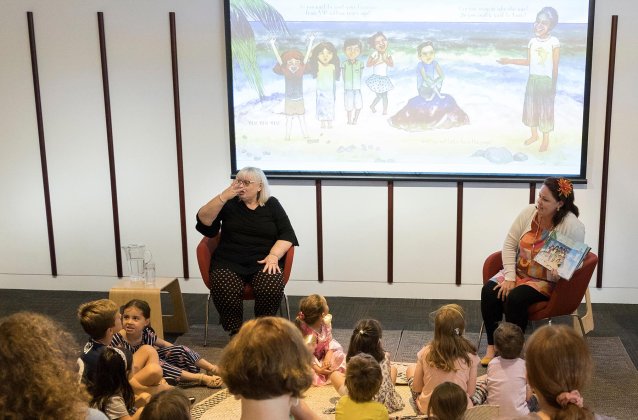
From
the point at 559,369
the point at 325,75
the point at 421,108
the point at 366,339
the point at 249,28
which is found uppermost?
the point at 249,28

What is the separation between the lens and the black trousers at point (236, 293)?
4707mm

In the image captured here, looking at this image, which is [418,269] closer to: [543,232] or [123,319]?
[543,232]

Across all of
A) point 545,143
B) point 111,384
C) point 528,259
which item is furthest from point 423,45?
point 111,384

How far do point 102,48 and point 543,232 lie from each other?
3646 millimetres

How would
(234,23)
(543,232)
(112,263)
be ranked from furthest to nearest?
(112,263) → (234,23) → (543,232)

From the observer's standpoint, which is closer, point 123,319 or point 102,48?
point 123,319

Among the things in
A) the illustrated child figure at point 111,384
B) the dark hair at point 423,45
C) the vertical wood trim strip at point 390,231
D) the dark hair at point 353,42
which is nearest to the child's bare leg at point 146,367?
the illustrated child figure at point 111,384

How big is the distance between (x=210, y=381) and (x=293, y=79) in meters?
2.51

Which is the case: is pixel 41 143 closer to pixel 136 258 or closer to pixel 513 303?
pixel 136 258

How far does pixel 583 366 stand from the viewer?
6.70ft

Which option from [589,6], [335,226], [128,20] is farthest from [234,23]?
[589,6]

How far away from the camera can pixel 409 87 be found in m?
5.57

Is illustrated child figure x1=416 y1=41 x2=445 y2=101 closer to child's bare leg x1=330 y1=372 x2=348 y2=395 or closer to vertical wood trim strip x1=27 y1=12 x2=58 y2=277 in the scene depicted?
child's bare leg x1=330 y1=372 x2=348 y2=395

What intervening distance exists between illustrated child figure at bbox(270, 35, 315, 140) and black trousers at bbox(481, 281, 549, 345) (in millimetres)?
1982
